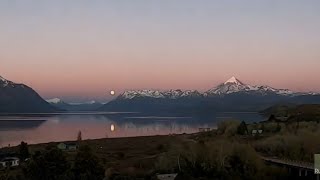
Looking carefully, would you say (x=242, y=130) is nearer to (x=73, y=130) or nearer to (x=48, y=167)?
(x=48, y=167)

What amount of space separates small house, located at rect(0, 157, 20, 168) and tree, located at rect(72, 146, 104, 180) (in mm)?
12440

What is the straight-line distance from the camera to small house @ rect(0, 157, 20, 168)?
40.6 metres

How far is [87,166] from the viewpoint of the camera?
100ft

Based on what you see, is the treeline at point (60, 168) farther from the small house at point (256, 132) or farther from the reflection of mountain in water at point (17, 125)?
the reflection of mountain in water at point (17, 125)

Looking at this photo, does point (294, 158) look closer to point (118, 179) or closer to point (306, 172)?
point (306, 172)

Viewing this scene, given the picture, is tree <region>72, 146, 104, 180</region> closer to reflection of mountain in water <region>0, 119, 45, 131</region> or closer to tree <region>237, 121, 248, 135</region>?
tree <region>237, 121, 248, 135</region>

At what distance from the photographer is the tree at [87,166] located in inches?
1189

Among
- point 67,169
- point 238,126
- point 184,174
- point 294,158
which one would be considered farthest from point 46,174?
point 238,126

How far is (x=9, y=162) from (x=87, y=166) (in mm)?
13751

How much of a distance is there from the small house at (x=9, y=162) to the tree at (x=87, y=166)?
490 inches

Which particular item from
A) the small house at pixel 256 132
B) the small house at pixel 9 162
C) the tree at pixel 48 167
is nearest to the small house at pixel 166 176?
the tree at pixel 48 167

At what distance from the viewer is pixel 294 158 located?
38031 millimetres

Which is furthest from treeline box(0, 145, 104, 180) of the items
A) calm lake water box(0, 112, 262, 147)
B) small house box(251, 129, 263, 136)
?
calm lake water box(0, 112, 262, 147)

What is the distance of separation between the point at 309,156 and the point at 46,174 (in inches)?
810
